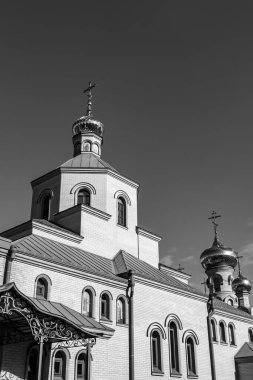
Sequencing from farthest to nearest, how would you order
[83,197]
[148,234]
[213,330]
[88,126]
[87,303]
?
[88,126]
[213,330]
[148,234]
[83,197]
[87,303]

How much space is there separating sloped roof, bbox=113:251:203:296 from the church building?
7 centimetres

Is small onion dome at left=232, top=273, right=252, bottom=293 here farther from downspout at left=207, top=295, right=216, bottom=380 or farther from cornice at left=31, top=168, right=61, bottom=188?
cornice at left=31, top=168, right=61, bottom=188

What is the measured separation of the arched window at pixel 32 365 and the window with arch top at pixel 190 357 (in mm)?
6746

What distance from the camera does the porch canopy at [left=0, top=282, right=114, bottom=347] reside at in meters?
9.44

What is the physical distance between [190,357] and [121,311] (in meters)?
4.13

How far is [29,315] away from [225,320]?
42.7 ft

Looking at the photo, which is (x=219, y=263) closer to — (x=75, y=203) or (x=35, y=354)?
(x=75, y=203)

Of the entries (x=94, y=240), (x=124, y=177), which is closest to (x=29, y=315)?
(x=94, y=240)

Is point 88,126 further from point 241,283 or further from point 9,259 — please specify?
point 241,283

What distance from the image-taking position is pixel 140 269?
15953 millimetres

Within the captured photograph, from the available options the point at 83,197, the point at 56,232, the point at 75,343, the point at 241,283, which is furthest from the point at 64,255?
the point at 241,283

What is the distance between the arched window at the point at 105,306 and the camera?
13.6 m

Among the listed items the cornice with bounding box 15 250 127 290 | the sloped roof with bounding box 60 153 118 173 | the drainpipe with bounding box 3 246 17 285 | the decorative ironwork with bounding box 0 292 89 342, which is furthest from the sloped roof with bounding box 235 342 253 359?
the drainpipe with bounding box 3 246 17 285

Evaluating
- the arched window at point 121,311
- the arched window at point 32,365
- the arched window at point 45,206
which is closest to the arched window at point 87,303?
the arched window at point 121,311
